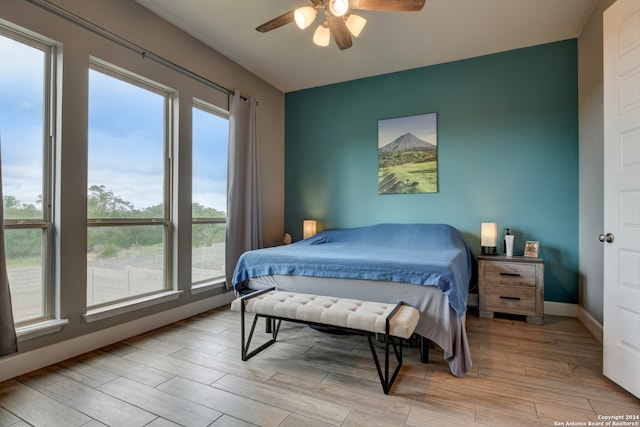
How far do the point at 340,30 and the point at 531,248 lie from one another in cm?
284

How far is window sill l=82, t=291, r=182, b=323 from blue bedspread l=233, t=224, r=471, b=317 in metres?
0.71

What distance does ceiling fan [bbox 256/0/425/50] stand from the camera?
80.6 inches

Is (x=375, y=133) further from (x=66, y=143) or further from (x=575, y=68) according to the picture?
(x=66, y=143)

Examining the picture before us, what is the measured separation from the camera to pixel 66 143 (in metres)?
2.28

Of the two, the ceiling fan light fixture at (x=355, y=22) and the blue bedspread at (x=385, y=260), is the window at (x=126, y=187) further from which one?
the ceiling fan light fixture at (x=355, y=22)

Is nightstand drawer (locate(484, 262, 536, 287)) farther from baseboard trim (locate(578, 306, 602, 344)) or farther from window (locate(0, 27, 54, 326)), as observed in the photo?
window (locate(0, 27, 54, 326))

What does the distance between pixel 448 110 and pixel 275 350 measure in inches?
129

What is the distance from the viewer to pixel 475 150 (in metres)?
3.64

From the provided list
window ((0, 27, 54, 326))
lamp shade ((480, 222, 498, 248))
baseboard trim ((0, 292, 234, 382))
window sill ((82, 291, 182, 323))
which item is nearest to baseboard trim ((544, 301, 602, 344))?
lamp shade ((480, 222, 498, 248))

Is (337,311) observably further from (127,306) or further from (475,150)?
(475,150)

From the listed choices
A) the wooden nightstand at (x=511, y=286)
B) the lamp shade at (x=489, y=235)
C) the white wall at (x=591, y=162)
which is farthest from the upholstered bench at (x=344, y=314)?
the white wall at (x=591, y=162)

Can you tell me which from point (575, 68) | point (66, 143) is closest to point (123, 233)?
point (66, 143)

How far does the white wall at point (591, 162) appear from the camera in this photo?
2.66 metres

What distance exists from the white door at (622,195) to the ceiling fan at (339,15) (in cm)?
118
